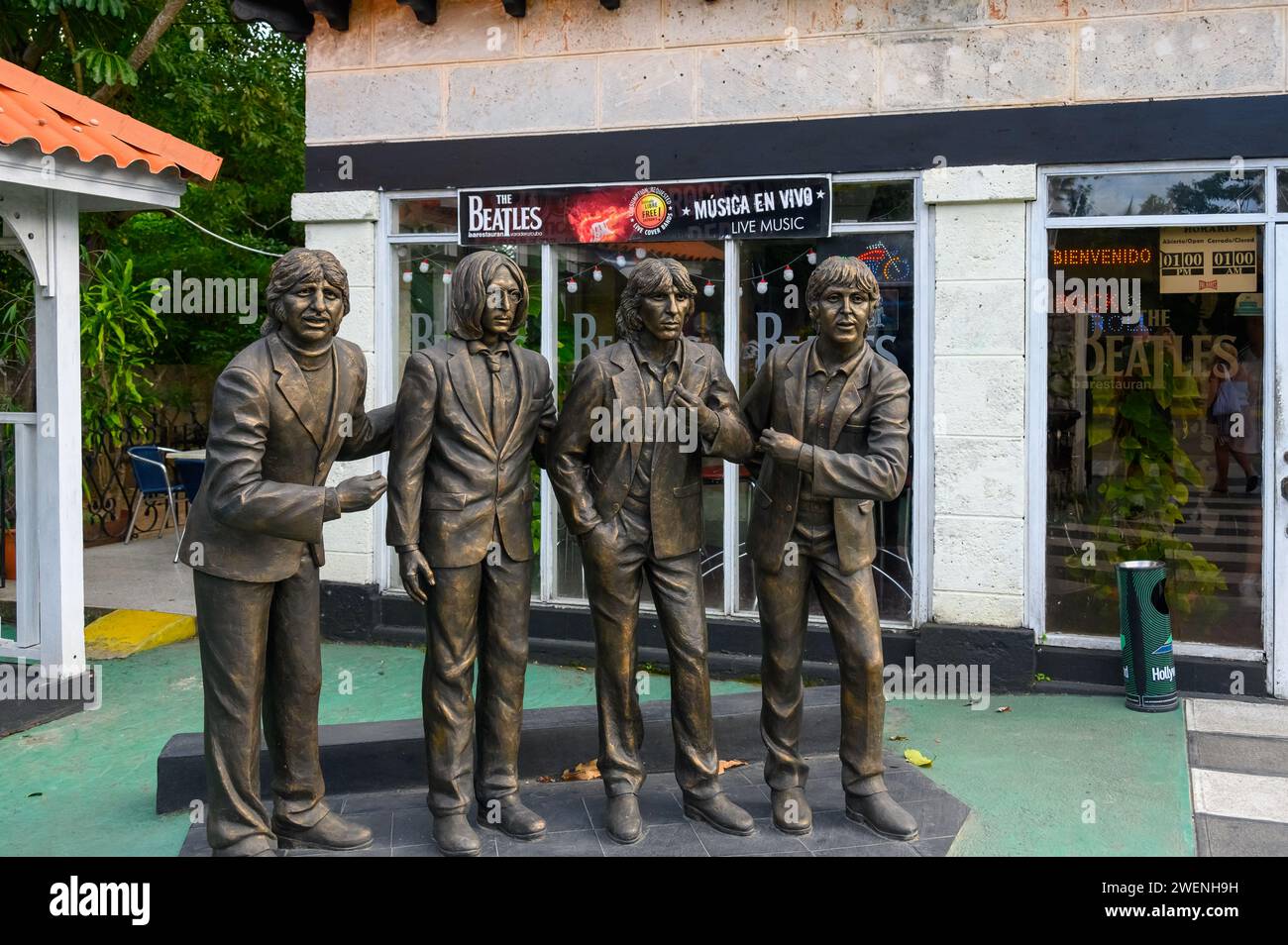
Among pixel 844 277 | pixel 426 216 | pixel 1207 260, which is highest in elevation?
pixel 426 216

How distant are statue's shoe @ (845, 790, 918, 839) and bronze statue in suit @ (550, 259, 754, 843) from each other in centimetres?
46

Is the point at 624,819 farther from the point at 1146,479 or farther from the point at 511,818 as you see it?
the point at 1146,479

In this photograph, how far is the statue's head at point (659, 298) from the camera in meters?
4.57

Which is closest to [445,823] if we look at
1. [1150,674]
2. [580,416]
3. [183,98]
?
[580,416]

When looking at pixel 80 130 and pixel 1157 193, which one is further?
pixel 1157 193

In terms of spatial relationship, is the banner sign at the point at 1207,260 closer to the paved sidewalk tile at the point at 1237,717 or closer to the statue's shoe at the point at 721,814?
the paved sidewalk tile at the point at 1237,717

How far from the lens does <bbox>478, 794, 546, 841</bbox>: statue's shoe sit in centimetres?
464

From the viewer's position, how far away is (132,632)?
28.0ft

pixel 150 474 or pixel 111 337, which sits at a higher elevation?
pixel 111 337

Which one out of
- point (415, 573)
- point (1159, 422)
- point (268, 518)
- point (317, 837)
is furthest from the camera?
point (1159, 422)

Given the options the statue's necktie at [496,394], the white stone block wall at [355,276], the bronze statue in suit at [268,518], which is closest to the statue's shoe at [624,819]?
the bronze statue in suit at [268,518]

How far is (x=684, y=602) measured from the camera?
15.6 feet

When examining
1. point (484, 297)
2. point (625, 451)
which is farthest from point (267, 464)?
point (625, 451)

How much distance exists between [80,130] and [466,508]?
4.05m
